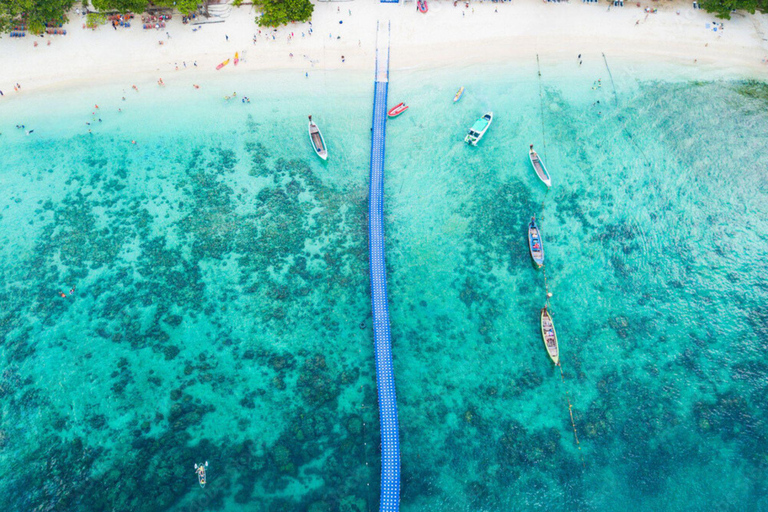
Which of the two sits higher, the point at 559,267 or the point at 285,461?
the point at 559,267

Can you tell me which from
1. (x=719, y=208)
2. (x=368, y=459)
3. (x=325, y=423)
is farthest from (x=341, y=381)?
(x=719, y=208)

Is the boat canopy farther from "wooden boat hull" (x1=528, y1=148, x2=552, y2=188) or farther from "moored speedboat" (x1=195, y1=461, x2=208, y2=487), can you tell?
"moored speedboat" (x1=195, y1=461, x2=208, y2=487)

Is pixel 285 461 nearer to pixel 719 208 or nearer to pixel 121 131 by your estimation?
pixel 121 131

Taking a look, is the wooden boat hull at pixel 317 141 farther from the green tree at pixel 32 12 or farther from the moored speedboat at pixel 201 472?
the green tree at pixel 32 12

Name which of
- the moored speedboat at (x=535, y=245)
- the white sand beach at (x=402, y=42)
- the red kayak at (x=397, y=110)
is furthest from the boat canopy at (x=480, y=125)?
the moored speedboat at (x=535, y=245)

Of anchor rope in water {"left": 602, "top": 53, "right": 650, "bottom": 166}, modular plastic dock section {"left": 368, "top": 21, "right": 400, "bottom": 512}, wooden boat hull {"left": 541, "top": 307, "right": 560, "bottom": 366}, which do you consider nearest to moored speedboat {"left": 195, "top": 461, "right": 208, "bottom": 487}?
modular plastic dock section {"left": 368, "top": 21, "right": 400, "bottom": 512}

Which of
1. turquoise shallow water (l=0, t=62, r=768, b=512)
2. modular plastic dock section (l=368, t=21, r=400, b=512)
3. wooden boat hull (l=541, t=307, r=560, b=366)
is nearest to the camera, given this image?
modular plastic dock section (l=368, t=21, r=400, b=512)
